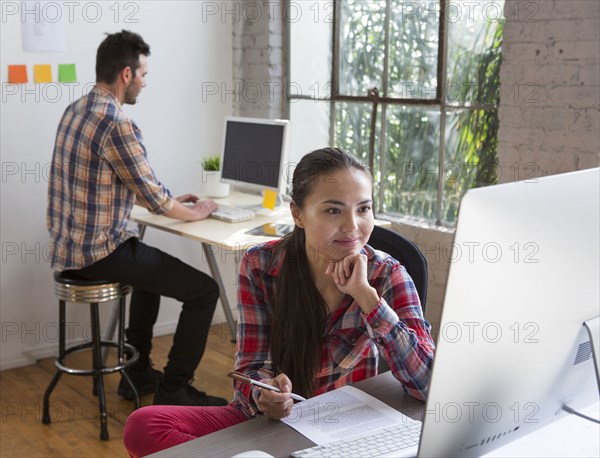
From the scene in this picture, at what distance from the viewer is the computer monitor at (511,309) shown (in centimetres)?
92

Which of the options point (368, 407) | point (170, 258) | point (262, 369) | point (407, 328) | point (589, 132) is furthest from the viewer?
point (170, 258)

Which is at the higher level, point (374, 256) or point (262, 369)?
point (374, 256)

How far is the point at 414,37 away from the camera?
11.4 feet

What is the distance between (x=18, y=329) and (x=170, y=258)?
3.29ft

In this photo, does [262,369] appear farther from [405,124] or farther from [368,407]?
[405,124]

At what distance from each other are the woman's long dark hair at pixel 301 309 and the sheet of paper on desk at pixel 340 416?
0.69 ft

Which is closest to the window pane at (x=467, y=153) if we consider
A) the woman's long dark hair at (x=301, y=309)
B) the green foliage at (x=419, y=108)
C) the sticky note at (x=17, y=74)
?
the green foliage at (x=419, y=108)

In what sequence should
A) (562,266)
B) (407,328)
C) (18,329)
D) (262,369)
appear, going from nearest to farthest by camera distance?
1. (562,266)
2. (407,328)
3. (262,369)
4. (18,329)

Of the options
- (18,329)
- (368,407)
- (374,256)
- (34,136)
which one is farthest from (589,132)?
(18,329)

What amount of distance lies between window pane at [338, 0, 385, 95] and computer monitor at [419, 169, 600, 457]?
273 cm

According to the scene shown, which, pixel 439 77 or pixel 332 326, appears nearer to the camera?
pixel 332 326

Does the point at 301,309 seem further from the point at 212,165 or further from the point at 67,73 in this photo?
the point at 67,73

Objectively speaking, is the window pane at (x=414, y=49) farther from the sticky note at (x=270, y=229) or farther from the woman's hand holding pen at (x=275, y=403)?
the woman's hand holding pen at (x=275, y=403)

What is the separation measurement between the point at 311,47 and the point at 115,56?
1.24m
